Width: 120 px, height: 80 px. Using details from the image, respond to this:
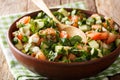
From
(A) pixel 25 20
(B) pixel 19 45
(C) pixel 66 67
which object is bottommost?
(C) pixel 66 67

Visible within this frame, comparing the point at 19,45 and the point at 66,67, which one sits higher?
the point at 19,45

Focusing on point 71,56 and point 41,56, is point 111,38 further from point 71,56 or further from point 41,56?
point 41,56

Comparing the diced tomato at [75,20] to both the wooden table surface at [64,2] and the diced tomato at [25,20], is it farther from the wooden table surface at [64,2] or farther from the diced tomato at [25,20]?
the wooden table surface at [64,2]

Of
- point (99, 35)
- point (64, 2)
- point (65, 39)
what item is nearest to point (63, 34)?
point (65, 39)

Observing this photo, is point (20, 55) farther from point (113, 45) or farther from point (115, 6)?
point (115, 6)

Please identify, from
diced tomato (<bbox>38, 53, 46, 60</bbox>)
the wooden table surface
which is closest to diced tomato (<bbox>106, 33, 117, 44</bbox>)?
diced tomato (<bbox>38, 53, 46, 60</bbox>)

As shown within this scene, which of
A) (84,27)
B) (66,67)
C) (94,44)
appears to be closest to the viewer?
(66,67)

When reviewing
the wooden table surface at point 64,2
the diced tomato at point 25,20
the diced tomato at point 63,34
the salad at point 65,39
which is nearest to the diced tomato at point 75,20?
the salad at point 65,39

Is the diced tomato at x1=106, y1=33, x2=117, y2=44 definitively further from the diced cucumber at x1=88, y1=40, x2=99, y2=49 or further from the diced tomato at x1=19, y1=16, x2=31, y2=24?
the diced tomato at x1=19, y1=16, x2=31, y2=24
